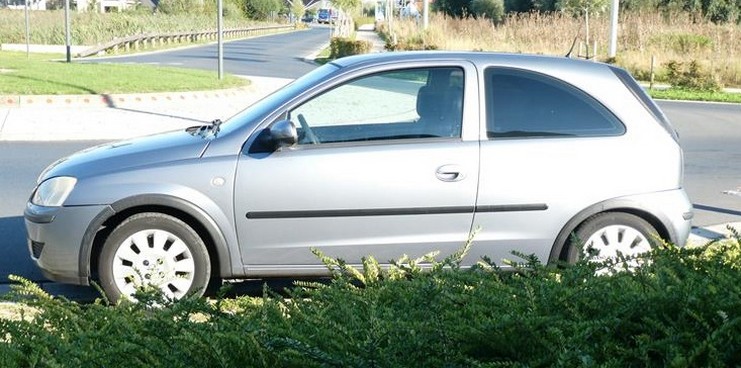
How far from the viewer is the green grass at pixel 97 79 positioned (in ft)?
64.4

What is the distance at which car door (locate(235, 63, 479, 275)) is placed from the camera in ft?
20.3

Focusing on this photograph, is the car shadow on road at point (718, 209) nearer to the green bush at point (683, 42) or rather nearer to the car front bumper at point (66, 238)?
the car front bumper at point (66, 238)

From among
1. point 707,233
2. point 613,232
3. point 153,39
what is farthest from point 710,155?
point 153,39

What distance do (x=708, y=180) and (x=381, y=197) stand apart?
7.10 meters

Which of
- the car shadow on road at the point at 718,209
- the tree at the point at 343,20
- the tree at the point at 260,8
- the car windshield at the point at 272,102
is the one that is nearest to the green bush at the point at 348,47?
the tree at the point at 343,20

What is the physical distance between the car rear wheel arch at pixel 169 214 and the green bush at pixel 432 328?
2.77 m

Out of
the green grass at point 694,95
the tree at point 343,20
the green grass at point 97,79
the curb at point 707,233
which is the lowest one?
the curb at point 707,233

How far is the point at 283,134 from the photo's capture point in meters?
6.14

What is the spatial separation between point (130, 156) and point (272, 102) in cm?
98

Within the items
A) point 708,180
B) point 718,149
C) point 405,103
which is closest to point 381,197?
point 405,103

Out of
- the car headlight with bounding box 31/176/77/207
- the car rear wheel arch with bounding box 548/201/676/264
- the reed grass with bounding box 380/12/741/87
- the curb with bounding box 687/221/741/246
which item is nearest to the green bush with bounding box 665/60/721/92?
the reed grass with bounding box 380/12/741/87

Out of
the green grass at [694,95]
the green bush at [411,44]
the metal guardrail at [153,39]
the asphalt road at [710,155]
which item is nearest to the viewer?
the asphalt road at [710,155]

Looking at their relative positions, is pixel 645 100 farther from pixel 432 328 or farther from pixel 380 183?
pixel 432 328

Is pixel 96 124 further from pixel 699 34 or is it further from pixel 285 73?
pixel 699 34
